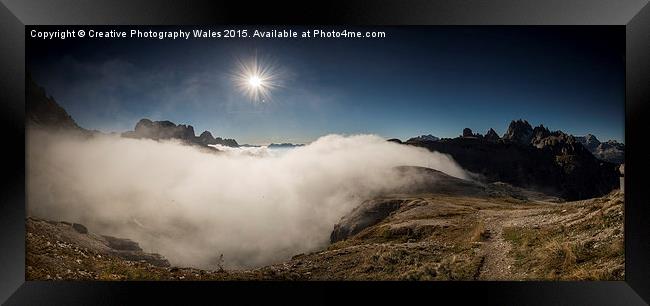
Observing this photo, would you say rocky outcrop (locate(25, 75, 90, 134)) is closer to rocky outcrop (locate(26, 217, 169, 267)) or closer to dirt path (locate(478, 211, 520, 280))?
rocky outcrop (locate(26, 217, 169, 267))

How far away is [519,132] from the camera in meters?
7.38

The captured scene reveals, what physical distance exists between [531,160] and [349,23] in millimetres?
4981

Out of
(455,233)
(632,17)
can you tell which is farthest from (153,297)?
(632,17)

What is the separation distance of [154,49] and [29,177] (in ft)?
12.1

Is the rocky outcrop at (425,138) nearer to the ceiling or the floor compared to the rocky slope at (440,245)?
nearer to the ceiling

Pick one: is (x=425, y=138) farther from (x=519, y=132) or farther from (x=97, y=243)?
(x=97, y=243)

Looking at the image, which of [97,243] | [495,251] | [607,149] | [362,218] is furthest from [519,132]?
[97,243]

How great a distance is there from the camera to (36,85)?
22.6 feet

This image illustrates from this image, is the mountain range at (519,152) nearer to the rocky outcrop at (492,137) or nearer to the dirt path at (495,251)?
the rocky outcrop at (492,137)

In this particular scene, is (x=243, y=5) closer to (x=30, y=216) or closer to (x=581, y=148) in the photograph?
(x=30, y=216)

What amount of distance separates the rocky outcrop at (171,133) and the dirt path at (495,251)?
6.00 meters

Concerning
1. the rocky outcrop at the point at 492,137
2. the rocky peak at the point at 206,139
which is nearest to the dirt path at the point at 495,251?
the rocky outcrop at the point at 492,137

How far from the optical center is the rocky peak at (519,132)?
7281mm

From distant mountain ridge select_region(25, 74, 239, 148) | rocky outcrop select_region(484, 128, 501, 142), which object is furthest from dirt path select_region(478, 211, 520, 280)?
distant mountain ridge select_region(25, 74, 239, 148)
